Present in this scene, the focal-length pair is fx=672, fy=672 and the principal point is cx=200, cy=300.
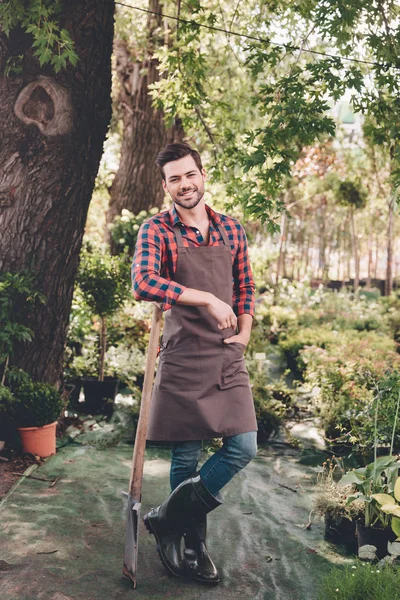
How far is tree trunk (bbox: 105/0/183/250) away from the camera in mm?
10375

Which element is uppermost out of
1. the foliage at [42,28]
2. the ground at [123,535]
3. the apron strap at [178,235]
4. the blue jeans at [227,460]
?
the foliage at [42,28]

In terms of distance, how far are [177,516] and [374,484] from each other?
3.49 ft

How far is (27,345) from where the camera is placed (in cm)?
540

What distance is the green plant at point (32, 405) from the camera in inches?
202

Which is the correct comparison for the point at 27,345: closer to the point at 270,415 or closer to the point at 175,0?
the point at 270,415

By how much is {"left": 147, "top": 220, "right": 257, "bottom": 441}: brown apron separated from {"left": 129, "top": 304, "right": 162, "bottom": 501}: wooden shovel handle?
0.04 meters

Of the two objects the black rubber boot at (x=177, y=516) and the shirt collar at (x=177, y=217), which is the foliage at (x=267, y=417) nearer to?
the black rubber boot at (x=177, y=516)

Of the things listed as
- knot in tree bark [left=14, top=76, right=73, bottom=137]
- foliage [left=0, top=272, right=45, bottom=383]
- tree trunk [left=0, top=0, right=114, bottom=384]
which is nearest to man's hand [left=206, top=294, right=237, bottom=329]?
foliage [left=0, top=272, right=45, bottom=383]

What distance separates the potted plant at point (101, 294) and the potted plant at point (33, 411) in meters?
1.46

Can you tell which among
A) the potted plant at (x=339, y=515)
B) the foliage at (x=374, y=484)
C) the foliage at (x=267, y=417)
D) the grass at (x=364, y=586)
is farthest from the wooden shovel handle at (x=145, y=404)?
the foliage at (x=267, y=417)

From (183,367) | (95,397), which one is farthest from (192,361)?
(95,397)

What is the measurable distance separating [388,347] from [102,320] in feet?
12.9

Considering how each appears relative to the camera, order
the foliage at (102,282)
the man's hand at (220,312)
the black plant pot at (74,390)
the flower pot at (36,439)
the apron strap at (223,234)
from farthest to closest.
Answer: the black plant pot at (74,390), the foliage at (102,282), the flower pot at (36,439), the apron strap at (223,234), the man's hand at (220,312)

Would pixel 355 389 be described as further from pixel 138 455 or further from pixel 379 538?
pixel 138 455
